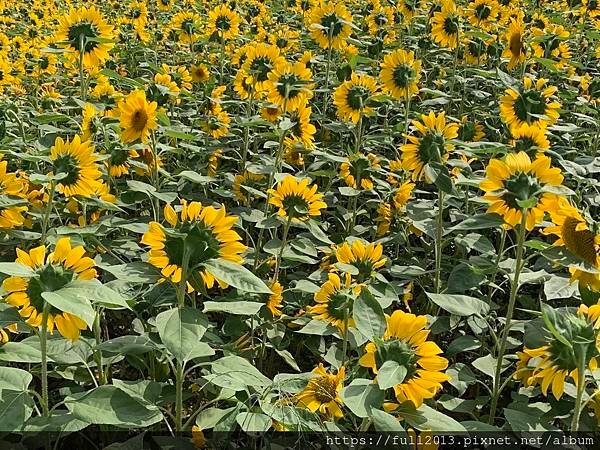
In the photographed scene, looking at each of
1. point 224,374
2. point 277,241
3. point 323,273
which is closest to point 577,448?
point 224,374

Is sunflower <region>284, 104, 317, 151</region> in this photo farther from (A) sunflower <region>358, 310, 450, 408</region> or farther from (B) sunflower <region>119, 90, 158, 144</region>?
(A) sunflower <region>358, 310, 450, 408</region>

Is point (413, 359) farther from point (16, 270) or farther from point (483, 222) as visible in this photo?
point (16, 270)

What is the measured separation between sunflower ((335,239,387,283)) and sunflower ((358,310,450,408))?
62cm

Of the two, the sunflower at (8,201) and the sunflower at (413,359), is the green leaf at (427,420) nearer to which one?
the sunflower at (413,359)

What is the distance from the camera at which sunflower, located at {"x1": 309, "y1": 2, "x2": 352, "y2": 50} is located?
141 inches

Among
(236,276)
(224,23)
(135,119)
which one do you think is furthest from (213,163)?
(236,276)

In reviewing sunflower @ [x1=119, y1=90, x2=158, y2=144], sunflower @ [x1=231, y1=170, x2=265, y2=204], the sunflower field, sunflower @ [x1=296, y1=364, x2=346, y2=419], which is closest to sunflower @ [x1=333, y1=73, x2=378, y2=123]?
the sunflower field

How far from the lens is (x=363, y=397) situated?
3.94ft

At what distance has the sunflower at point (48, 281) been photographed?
1.24 meters

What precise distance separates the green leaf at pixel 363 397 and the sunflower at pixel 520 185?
54cm

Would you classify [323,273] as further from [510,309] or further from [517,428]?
[517,428]

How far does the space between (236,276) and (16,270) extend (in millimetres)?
407

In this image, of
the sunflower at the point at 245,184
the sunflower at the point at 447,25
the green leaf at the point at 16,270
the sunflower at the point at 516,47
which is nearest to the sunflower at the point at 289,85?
the sunflower at the point at 245,184

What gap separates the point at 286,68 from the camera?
9.44ft
